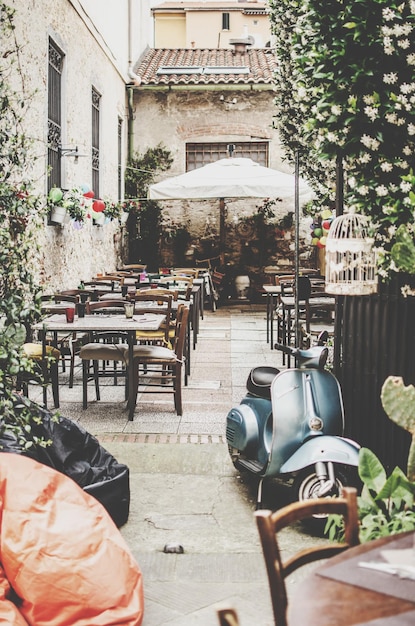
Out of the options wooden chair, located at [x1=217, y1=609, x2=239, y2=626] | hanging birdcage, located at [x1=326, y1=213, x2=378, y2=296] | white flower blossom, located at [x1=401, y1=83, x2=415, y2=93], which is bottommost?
wooden chair, located at [x1=217, y1=609, x2=239, y2=626]

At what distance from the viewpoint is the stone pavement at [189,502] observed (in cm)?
358

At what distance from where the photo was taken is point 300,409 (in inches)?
181

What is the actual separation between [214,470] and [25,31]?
594 cm

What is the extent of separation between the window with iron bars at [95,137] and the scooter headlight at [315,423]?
31.8ft

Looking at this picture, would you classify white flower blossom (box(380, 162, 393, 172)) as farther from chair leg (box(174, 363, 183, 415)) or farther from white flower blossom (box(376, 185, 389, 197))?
chair leg (box(174, 363, 183, 415))

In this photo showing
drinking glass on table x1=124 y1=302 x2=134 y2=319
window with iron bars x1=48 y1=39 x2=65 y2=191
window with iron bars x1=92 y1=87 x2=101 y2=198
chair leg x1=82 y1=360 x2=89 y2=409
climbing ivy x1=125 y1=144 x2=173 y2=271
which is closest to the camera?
chair leg x1=82 y1=360 x2=89 y2=409

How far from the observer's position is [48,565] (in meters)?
3.16

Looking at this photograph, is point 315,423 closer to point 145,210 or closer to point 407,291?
point 407,291

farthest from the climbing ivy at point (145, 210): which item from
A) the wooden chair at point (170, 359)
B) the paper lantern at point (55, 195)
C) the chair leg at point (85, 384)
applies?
the chair leg at point (85, 384)

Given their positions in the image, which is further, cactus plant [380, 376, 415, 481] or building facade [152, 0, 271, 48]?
building facade [152, 0, 271, 48]

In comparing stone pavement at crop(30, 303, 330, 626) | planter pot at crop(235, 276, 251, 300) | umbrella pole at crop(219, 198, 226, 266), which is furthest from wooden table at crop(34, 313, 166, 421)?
umbrella pole at crop(219, 198, 226, 266)

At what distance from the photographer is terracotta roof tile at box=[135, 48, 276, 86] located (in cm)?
1700

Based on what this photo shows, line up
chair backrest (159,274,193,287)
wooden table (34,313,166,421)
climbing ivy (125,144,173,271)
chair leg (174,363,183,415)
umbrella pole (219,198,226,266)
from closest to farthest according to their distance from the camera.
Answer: wooden table (34,313,166,421)
chair leg (174,363,183,415)
chair backrest (159,274,193,287)
umbrella pole (219,198,226,266)
climbing ivy (125,144,173,271)

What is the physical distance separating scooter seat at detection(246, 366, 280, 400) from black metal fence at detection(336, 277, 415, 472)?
46 cm
